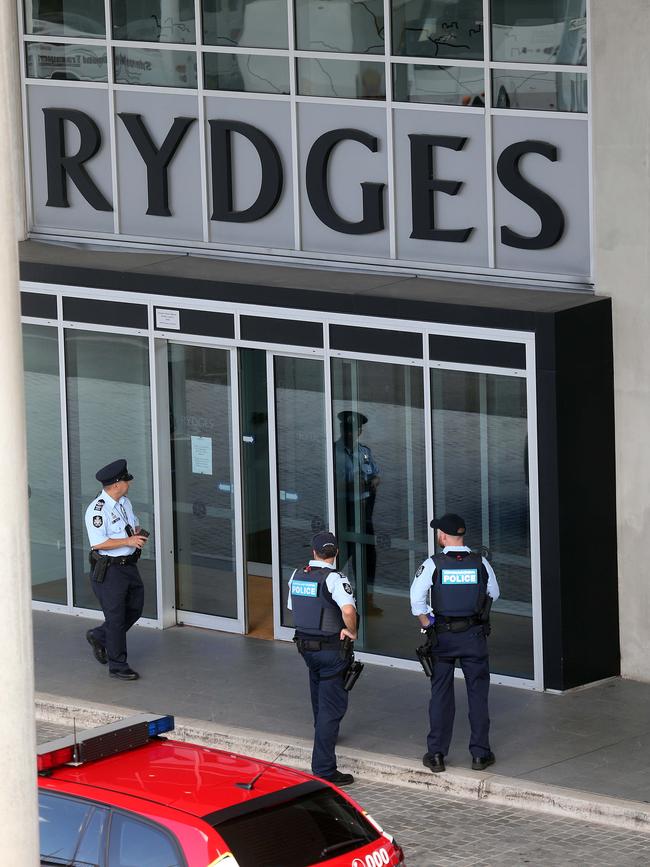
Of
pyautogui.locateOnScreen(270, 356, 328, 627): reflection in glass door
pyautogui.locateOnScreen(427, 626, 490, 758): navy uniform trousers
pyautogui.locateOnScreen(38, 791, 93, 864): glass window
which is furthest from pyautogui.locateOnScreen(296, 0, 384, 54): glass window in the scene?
pyautogui.locateOnScreen(38, 791, 93, 864): glass window

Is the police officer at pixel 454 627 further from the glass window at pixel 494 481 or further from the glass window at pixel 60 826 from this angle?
the glass window at pixel 60 826

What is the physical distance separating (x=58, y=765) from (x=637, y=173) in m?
7.27

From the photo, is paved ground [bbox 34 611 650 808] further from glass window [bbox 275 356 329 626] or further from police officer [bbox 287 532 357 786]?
glass window [bbox 275 356 329 626]

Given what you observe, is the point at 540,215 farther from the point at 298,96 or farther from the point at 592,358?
the point at 298,96

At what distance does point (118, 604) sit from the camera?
1500 centimetres

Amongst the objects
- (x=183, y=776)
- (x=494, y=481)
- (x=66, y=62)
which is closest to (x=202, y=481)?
(x=494, y=481)

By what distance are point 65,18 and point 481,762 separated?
9046mm

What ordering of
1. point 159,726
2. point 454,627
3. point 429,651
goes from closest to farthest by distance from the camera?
point 159,726 < point 454,627 < point 429,651

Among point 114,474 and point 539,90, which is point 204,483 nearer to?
point 114,474

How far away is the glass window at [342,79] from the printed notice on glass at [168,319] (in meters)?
2.31

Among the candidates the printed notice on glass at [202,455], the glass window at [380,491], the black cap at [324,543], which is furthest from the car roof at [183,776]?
the printed notice on glass at [202,455]

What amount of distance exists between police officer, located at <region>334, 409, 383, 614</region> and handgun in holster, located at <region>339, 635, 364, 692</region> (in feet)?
9.89

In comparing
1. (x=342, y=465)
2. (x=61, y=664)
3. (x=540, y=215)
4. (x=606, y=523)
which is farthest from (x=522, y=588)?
(x=61, y=664)

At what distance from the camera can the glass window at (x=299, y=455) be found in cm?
1573
